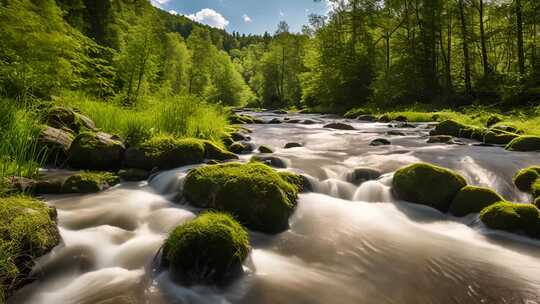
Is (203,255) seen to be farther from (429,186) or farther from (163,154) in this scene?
(163,154)

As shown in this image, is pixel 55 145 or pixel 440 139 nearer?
pixel 55 145

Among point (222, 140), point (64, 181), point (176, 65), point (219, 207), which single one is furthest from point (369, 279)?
point (176, 65)

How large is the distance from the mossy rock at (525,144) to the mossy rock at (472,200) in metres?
6.20

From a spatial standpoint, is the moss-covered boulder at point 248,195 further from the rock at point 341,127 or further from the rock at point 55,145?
the rock at point 341,127

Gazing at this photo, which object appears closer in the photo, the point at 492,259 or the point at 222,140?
the point at 492,259

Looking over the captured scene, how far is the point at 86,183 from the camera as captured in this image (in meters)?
7.29

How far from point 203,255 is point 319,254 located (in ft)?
6.16

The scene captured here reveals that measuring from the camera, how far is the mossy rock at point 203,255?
13.6ft

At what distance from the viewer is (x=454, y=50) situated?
3619cm

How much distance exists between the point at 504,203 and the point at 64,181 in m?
8.36

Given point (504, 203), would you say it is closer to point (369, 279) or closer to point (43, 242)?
point (369, 279)

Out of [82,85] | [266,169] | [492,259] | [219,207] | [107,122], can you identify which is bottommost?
[492,259]

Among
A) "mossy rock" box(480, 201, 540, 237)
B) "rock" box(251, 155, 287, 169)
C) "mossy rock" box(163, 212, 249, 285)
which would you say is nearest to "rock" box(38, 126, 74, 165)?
"rock" box(251, 155, 287, 169)

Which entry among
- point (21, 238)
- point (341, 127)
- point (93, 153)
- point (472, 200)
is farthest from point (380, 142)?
point (21, 238)
